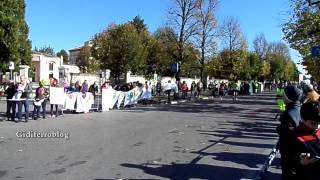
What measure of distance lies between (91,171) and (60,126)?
29.4ft

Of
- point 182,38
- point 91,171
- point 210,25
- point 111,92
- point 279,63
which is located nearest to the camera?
point 91,171

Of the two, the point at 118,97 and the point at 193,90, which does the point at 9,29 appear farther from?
the point at 118,97

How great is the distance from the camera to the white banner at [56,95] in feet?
73.9

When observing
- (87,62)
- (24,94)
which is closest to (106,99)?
(24,94)

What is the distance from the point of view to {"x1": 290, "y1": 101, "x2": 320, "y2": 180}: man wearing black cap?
4.39 meters

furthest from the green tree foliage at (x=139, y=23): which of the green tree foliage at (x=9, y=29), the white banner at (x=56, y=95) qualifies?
the white banner at (x=56, y=95)

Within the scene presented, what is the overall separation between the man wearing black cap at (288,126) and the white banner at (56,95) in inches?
690

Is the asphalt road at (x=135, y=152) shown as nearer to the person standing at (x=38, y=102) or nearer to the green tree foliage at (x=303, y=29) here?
the person standing at (x=38, y=102)

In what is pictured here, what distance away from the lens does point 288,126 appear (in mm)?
5414

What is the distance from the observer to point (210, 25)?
59.3 metres

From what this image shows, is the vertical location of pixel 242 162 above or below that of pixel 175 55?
below

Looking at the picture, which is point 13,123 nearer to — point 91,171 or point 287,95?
point 91,171

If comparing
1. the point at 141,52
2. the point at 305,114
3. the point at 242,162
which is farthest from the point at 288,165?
the point at 141,52

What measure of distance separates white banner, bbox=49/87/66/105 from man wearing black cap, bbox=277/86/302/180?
17532 millimetres
